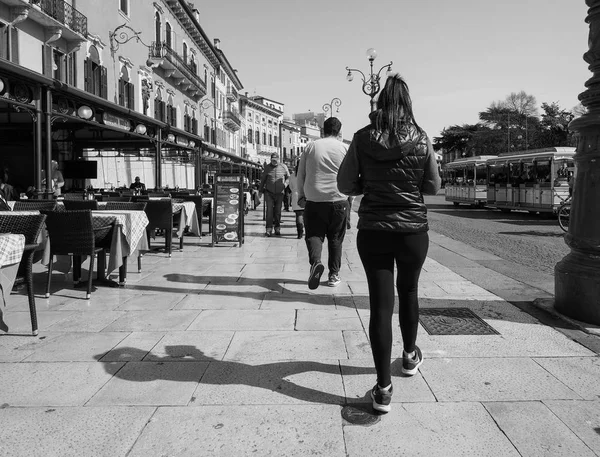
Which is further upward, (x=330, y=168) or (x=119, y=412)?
(x=330, y=168)

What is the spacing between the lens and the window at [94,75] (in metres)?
21.9

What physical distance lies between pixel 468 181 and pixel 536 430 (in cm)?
2707

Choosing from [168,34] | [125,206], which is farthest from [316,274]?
[168,34]

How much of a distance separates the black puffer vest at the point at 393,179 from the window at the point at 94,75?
21.5 metres

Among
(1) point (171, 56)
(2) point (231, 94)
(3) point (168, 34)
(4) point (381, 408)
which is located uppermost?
(2) point (231, 94)

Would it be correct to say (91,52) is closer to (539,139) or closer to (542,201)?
A: (542,201)

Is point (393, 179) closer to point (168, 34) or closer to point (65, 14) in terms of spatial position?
point (65, 14)

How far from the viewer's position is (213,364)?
11.3ft

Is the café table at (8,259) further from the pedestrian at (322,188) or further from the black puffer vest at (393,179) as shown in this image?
the pedestrian at (322,188)

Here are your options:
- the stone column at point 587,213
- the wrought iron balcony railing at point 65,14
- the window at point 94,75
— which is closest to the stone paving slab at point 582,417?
the stone column at point 587,213

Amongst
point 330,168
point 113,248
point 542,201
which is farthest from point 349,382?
point 542,201

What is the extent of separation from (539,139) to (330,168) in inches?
2281

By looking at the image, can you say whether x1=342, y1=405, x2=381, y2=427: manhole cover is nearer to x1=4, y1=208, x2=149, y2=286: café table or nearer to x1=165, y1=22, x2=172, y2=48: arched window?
x1=4, y1=208, x2=149, y2=286: café table

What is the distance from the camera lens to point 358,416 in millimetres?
2656
